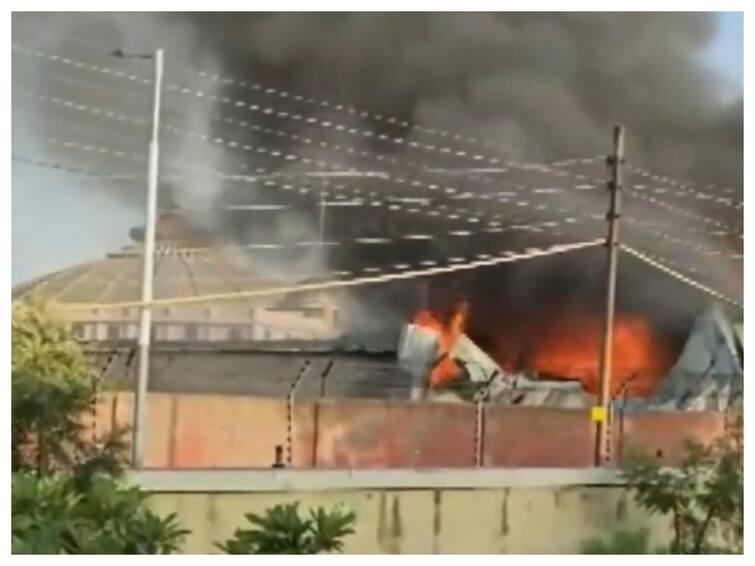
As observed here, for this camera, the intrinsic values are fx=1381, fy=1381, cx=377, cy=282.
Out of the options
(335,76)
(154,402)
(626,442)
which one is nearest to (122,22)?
(335,76)

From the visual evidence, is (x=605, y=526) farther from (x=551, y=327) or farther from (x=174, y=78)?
(x=174, y=78)

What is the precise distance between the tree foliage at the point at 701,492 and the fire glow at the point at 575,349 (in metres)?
0.14

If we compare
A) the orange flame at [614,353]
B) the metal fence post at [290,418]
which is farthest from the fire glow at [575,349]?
the metal fence post at [290,418]

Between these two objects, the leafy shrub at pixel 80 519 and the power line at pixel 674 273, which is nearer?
the leafy shrub at pixel 80 519

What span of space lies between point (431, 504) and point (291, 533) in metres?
0.24

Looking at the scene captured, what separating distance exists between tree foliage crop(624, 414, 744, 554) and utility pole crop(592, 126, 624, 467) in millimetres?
62

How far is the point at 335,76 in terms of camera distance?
2.35m

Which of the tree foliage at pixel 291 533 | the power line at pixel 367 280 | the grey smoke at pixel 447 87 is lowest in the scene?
the tree foliage at pixel 291 533

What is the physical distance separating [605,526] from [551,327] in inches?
14.1

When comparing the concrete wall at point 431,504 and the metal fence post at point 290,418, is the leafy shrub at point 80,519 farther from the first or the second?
the metal fence post at point 290,418

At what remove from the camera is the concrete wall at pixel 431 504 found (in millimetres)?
2303

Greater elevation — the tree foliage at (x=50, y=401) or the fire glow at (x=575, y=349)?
the fire glow at (x=575, y=349)

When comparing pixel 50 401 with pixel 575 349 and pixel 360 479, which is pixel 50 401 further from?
Result: pixel 575 349

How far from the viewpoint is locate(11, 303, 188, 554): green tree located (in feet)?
7.38
